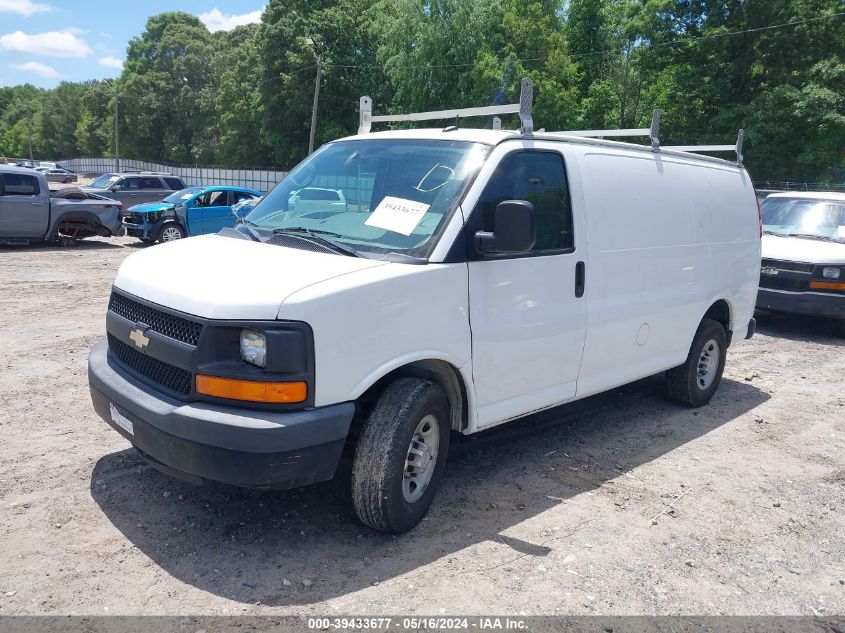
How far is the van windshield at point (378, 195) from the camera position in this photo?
13.6ft

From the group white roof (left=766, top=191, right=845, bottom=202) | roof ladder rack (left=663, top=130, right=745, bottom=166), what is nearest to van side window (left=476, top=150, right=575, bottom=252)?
roof ladder rack (left=663, top=130, right=745, bottom=166)

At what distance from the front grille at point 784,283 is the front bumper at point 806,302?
0.07m

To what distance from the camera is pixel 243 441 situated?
11.0ft

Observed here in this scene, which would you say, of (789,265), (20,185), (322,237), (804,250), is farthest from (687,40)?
Answer: (322,237)

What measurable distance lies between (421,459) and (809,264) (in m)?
7.97

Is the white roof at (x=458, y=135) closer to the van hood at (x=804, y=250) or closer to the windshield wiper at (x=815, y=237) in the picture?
the van hood at (x=804, y=250)

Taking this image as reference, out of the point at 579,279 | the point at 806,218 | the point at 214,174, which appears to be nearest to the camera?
the point at 579,279

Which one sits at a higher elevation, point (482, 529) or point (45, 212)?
point (45, 212)

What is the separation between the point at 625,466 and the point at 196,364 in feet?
10.8

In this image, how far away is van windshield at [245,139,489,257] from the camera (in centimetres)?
414

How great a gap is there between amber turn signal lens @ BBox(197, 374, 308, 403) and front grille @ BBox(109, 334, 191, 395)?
192mm

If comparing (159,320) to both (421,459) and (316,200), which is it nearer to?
(316,200)

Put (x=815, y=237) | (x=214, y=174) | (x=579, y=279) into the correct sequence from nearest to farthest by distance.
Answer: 1. (x=579, y=279)
2. (x=815, y=237)
3. (x=214, y=174)

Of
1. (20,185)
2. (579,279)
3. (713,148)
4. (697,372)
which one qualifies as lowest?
(697,372)
